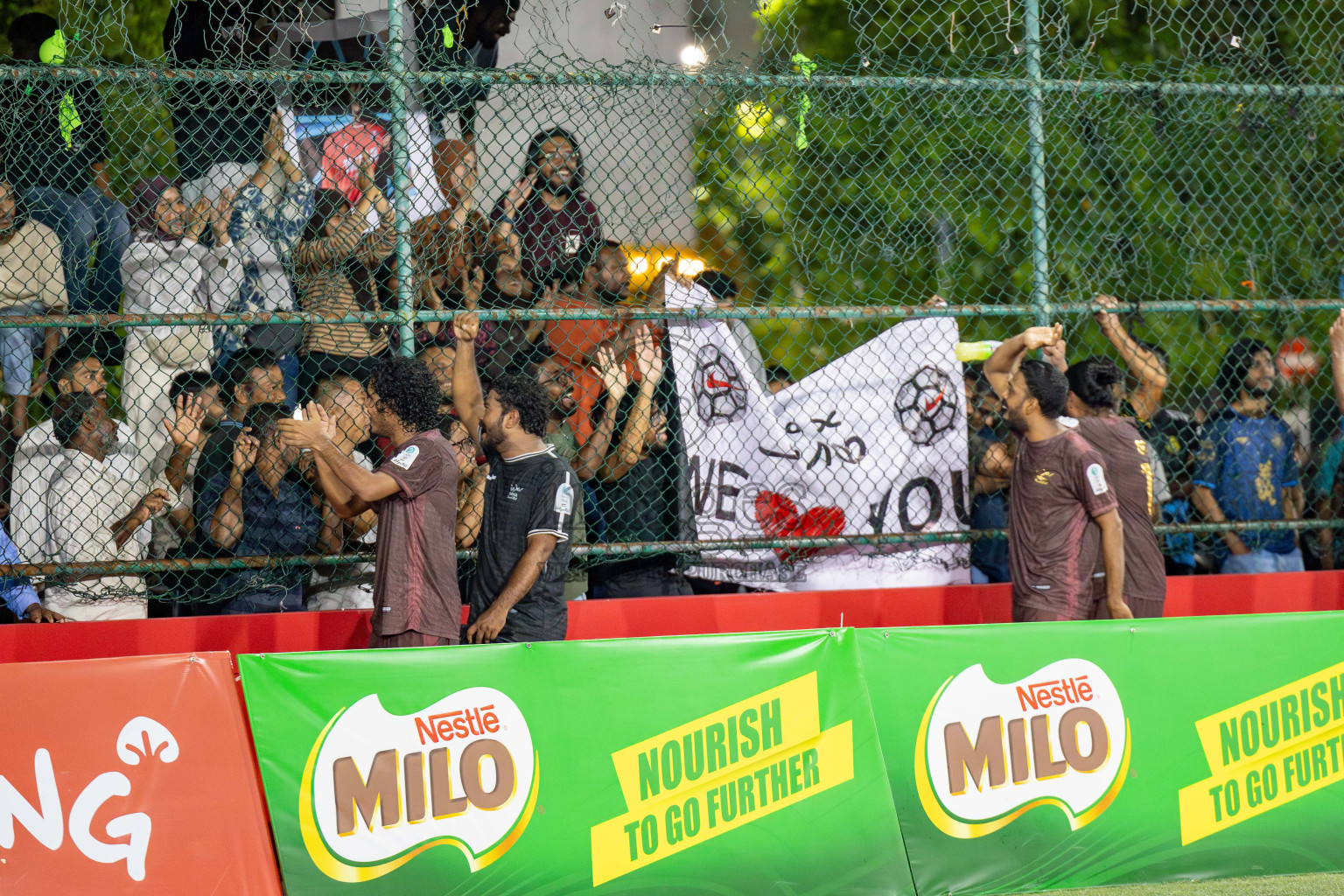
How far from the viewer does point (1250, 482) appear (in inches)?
257

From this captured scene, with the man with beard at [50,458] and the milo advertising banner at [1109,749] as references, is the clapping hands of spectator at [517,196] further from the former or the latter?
the milo advertising banner at [1109,749]

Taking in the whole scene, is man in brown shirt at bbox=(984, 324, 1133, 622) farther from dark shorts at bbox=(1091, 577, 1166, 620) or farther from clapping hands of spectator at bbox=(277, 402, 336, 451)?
clapping hands of spectator at bbox=(277, 402, 336, 451)

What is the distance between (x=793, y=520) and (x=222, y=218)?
118 inches

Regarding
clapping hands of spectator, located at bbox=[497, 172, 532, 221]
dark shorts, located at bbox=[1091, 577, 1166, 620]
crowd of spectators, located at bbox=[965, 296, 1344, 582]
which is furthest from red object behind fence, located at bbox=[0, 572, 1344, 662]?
clapping hands of spectator, located at bbox=[497, 172, 532, 221]

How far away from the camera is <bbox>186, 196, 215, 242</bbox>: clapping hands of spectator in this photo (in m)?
5.70

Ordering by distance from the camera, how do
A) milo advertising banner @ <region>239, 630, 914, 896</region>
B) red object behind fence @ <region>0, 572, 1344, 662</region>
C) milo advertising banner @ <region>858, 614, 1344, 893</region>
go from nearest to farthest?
1. milo advertising banner @ <region>239, 630, 914, 896</region>
2. milo advertising banner @ <region>858, 614, 1344, 893</region>
3. red object behind fence @ <region>0, 572, 1344, 662</region>

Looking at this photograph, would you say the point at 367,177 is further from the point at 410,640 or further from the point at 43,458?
the point at 410,640

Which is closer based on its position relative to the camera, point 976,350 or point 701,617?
point 701,617

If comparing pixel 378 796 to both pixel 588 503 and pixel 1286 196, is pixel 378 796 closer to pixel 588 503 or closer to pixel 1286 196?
pixel 588 503

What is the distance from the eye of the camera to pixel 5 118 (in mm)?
5547

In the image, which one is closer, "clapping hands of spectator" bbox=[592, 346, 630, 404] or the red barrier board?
the red barrier board

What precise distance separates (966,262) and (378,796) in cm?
581

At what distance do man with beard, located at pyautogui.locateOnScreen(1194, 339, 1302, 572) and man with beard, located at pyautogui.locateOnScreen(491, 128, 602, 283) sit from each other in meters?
3.39

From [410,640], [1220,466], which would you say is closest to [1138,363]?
[1220,466]
